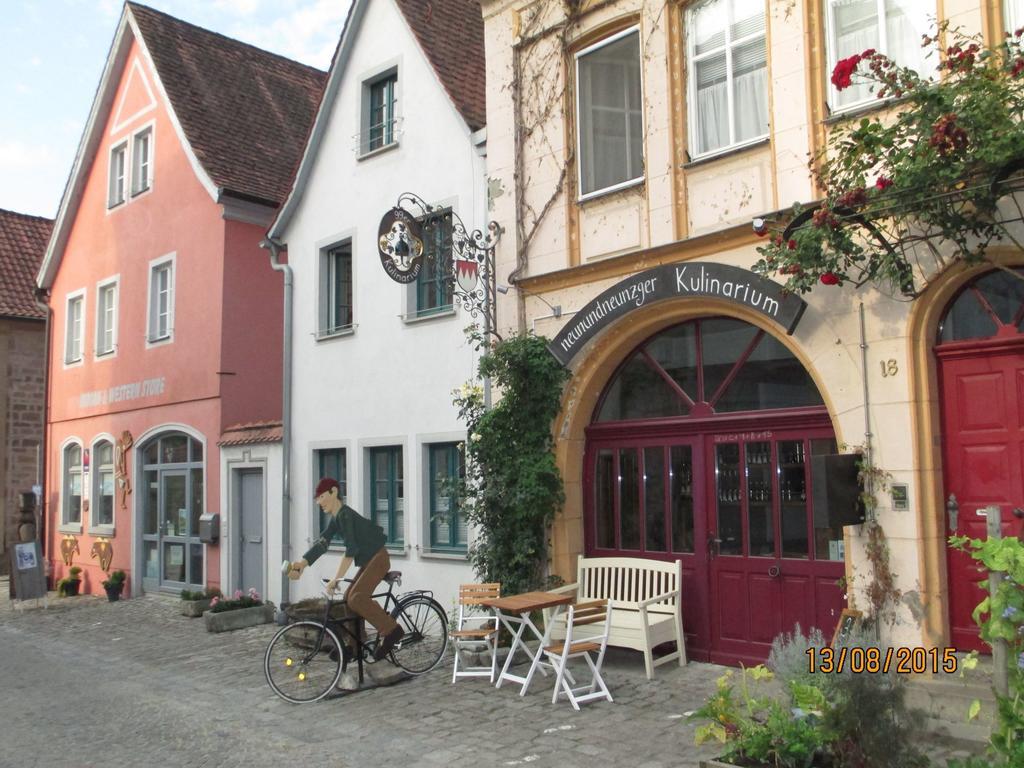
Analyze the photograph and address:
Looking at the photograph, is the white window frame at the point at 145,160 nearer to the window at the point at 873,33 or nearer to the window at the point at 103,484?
the window at the point at 103,484

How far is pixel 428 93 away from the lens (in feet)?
40.7

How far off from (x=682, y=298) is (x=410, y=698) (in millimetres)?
4179

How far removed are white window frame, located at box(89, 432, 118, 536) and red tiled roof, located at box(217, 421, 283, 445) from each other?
164 inches

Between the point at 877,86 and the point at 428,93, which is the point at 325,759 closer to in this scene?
the point at 877,86

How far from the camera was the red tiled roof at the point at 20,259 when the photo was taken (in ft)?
73.3

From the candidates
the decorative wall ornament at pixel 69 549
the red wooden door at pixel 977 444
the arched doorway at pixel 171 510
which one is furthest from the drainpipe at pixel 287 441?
the red wooden door at pixel 977 444

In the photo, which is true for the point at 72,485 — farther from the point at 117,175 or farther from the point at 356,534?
the point at 356,534

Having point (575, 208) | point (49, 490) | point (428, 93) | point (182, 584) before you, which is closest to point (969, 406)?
point (575, 208)

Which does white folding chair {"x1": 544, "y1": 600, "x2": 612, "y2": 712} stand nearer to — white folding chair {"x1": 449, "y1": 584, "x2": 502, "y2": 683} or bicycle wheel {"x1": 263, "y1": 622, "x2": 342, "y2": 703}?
white folding chair {"x1": 449, "y1": 584, "x2": 502, "y2": 683}

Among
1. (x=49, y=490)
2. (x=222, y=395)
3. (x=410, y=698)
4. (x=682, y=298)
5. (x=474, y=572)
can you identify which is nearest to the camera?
(x=410, y=698)

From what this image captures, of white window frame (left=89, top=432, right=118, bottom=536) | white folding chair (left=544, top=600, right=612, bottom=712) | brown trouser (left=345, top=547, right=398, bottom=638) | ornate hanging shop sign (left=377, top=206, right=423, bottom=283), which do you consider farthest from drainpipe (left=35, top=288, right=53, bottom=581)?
white folding chair (left=544, top=600, right=612, bottom=712)

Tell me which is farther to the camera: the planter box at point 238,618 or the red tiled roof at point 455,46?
the planter box at point 238,618

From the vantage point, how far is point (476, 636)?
345 inches
